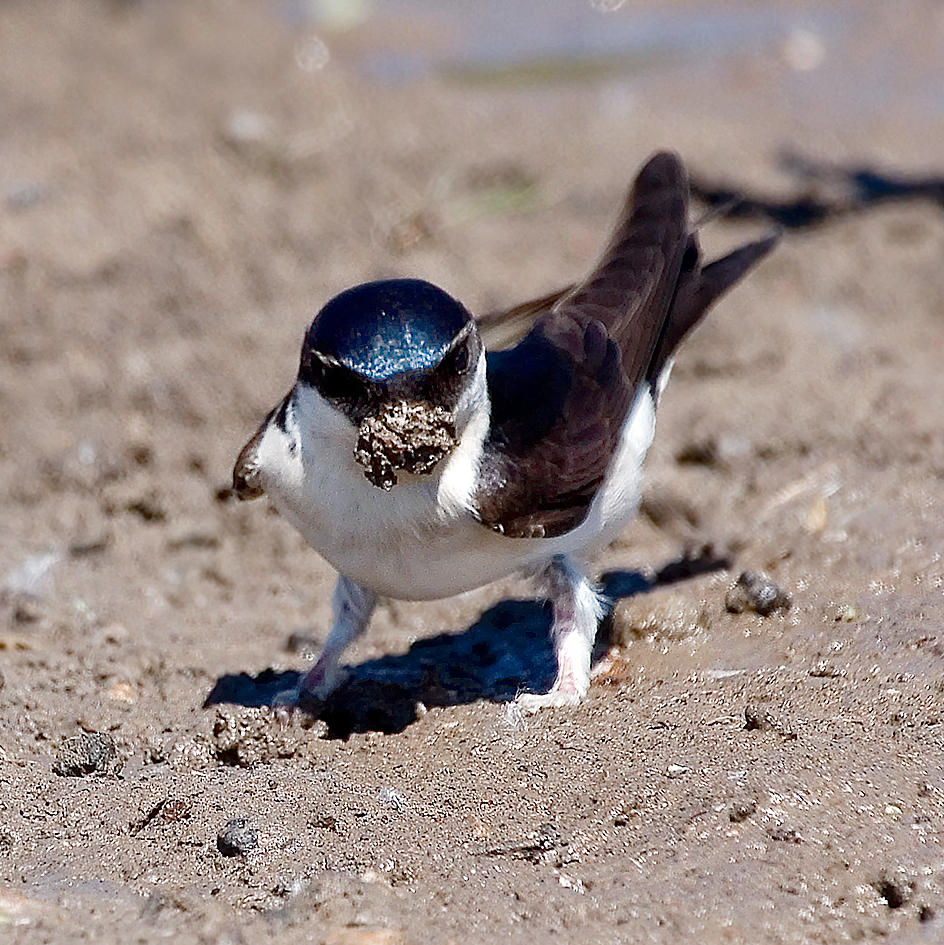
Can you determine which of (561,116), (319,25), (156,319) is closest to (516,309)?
(156,319)

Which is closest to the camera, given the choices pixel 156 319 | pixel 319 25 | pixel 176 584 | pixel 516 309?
pixel 516 309

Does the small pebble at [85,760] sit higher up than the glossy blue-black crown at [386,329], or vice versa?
the glossy blue-black crown at [386,329]

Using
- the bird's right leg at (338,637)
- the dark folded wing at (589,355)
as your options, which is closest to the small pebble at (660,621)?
the dark folded wing at (589,355)

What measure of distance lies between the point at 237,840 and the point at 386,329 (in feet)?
3.79

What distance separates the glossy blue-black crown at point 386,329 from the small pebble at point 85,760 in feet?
3.68

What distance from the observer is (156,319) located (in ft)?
22.7

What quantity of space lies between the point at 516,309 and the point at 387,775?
1801 millimetres

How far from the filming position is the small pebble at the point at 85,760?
4.02 m

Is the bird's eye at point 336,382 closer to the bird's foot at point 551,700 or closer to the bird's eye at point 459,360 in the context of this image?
the bird's eye at point 459,360

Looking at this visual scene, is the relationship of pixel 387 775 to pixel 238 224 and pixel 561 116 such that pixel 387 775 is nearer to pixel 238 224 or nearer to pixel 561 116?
pixel 238 224

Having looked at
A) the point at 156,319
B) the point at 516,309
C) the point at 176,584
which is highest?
the point at 516,309

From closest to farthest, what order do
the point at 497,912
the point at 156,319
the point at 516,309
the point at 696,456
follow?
the point at 497,912 < the point at 516,309 < the point at 696,456 < the point at 156,319

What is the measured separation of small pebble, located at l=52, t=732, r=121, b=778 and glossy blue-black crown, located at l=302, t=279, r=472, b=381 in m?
1.12

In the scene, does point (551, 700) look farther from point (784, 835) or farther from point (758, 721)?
point (784, 835)
